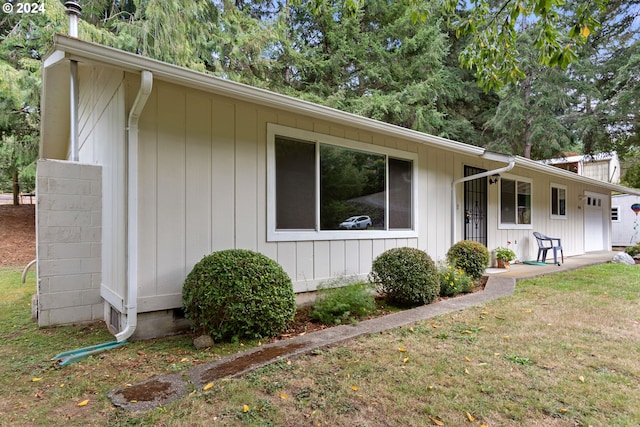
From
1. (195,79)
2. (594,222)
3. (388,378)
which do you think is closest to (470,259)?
(388,378)

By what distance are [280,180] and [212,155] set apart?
0.85 metres

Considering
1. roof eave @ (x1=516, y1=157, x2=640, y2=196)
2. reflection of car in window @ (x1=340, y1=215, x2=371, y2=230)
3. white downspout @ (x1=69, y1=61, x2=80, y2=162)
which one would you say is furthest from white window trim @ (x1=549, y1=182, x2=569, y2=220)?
white downspout @ (x1=69, y1=61, x2=80, y2=162)

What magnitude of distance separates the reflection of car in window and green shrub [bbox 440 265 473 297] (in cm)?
138

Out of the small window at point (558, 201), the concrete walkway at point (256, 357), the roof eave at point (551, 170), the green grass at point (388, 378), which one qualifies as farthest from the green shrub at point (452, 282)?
the small window at point (558, 201)

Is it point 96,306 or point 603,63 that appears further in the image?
point 603,63

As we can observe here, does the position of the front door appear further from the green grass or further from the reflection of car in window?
the green grass

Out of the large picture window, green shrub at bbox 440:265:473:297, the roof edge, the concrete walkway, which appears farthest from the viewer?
the large picture window

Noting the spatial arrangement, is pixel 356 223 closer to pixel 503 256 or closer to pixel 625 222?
pixel 503 256

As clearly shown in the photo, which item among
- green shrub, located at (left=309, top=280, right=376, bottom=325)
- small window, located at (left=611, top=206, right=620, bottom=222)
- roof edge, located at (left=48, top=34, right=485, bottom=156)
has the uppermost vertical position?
roof edge, located at (left=48, top=34, right=485, bottom=156)

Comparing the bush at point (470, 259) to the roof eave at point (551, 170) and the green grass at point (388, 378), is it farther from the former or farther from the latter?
the roof eave at point (551, 170)

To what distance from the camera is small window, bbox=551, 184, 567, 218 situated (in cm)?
973

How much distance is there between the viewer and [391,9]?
13.1 meters

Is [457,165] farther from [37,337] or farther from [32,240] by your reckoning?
[32,240]

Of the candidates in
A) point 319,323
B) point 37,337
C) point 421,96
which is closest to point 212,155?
point 319,323
